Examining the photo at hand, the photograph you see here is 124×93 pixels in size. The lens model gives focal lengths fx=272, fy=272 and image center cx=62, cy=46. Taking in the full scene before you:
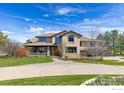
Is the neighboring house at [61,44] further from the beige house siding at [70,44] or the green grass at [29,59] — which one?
the green grass at [29,59]

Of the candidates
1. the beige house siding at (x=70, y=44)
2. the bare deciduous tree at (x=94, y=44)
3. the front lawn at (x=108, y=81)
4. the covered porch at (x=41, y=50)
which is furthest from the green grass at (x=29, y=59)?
the front lawn at (x=108, y=81)

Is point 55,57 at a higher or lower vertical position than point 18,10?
lower

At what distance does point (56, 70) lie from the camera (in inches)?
333

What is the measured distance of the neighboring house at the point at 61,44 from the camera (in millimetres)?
7316

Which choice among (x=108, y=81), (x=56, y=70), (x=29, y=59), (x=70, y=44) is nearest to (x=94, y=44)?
(x=70, y=44)

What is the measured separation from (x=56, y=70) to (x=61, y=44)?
88cm

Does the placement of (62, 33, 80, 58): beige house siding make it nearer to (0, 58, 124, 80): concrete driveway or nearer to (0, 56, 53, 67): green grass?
(0, 58, 124, 80): concrete driveway

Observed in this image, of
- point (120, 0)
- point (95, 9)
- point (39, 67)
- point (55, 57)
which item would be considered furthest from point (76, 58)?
A: point (120, 0)

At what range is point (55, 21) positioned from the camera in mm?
6773

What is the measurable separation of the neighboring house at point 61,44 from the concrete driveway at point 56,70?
363 mm

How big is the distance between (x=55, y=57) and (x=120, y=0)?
3.09 meters

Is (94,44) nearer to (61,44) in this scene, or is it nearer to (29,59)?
(61,44)

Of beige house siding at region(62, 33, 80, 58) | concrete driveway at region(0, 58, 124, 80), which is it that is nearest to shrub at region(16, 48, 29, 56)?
concrete driveway at region(0, 58, 124, 80)
